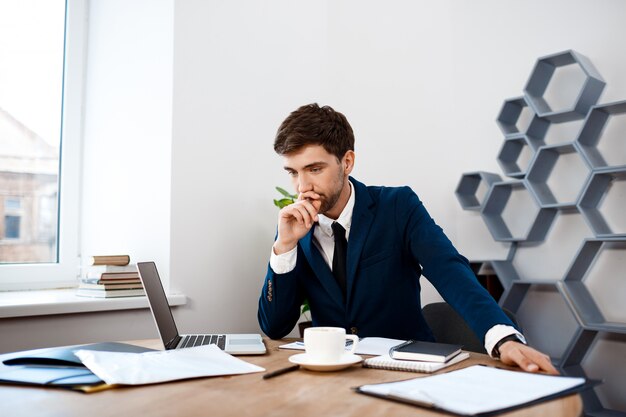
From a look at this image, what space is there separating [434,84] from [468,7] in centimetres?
46

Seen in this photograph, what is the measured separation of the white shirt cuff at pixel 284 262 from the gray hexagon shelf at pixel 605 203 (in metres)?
1.46

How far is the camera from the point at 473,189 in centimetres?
293

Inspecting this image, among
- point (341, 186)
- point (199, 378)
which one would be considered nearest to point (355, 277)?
point (341, 186)

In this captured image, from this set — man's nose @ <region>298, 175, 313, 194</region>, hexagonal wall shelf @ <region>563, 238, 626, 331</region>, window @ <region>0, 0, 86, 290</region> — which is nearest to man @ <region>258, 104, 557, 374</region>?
man's nose @ <region>298, 175, 313, 194</region>

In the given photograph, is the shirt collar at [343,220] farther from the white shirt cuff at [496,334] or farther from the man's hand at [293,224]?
the white shirt cuff at [496,334]

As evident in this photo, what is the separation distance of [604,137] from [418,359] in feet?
6.14

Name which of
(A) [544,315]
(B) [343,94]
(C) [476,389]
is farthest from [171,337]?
(B) [343,94]

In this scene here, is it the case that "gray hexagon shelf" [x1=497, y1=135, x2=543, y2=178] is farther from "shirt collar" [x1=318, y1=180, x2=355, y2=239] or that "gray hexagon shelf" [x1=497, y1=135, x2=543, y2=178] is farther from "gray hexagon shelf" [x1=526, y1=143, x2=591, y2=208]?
"shirt collar" [x1=318, y1=180, x2=355, y2=239]

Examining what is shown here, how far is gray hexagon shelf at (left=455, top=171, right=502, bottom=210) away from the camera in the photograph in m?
2.82

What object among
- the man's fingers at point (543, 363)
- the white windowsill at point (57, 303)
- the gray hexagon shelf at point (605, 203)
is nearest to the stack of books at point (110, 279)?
the white windowsill at point (57, 303)

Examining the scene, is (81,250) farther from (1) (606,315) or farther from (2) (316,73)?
(1) (606,315)

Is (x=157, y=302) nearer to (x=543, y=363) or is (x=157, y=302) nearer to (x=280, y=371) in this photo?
(x=280, y=371)

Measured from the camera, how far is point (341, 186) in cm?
179

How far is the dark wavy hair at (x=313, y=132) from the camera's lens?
5.55 ft
